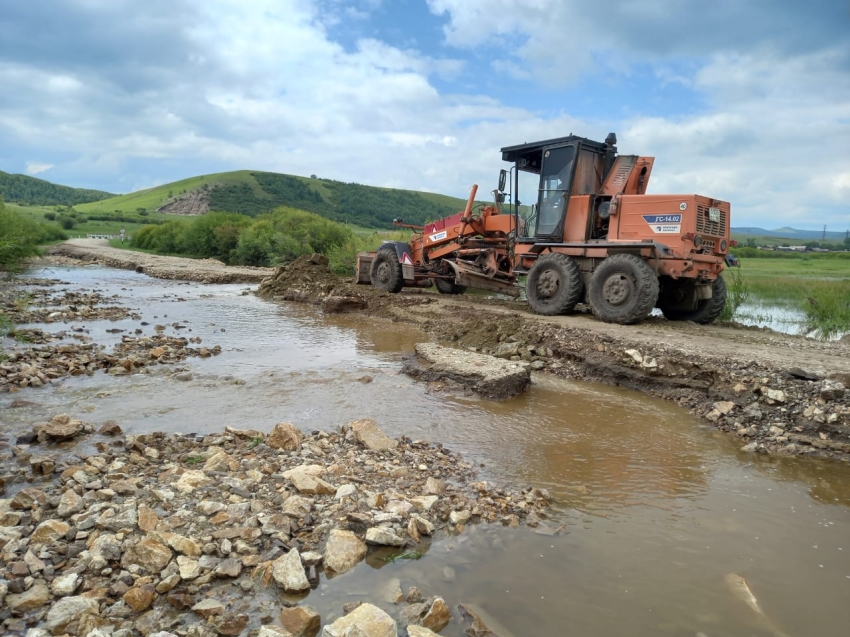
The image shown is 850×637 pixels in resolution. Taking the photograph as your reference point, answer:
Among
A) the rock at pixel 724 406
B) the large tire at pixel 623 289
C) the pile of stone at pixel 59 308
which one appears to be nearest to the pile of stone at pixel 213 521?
the rock at pixel 724 406

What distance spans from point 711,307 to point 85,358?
Answer: 10627 mm

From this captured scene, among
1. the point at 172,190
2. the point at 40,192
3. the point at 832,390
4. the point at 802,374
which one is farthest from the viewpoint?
the point at 40,192

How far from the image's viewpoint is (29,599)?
9.32 ft

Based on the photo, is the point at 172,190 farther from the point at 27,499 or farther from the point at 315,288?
the point at 27,499

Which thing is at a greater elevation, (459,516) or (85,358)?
(85,358)

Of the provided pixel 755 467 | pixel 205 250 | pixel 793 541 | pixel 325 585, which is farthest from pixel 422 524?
pixel 205 250

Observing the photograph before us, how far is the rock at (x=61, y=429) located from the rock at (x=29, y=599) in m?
2.48

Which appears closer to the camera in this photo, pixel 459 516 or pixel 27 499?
pixel 27 499

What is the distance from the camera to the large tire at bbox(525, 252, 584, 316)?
35.6 ft

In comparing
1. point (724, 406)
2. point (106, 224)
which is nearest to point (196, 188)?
point (106, 224)

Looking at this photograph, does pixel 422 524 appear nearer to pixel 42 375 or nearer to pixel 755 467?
pixel 755 467

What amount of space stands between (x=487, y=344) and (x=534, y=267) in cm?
260

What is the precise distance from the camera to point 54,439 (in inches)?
200

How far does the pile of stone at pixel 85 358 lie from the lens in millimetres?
7016
